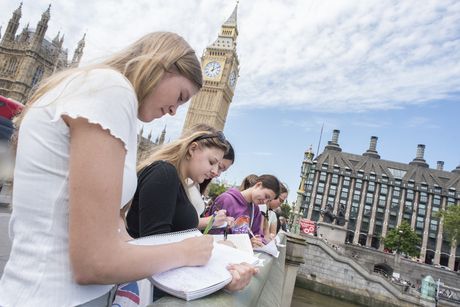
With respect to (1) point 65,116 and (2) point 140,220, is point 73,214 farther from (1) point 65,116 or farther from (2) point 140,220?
(2) point 140,220

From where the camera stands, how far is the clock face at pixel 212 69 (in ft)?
242

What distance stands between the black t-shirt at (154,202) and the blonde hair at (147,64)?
0.50 m

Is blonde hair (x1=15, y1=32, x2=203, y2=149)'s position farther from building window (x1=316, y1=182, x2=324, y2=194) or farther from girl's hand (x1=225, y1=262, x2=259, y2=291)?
building window (x1=316, y1=182, x2=324, y2=194)

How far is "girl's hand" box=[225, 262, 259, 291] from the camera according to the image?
1.23 m

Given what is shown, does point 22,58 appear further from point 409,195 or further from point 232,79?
point 409,195

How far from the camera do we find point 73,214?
0.87 m

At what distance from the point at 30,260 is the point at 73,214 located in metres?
0.20

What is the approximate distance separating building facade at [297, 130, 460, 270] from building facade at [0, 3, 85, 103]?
40.6 metres

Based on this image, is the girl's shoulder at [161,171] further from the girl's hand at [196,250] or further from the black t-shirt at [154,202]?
the girl's hand at [196,250]

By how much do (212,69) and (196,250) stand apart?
75.5m

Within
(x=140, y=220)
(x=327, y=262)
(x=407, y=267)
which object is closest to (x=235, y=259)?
(x=140, y=220)

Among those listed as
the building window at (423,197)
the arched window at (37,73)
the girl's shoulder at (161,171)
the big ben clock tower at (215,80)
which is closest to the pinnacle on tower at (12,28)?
the arched window at (37,73)

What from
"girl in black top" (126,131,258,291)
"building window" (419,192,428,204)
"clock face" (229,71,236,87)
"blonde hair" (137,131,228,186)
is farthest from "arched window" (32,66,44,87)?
"building window" (419,192,428,204)

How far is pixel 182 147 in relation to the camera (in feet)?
7.27
